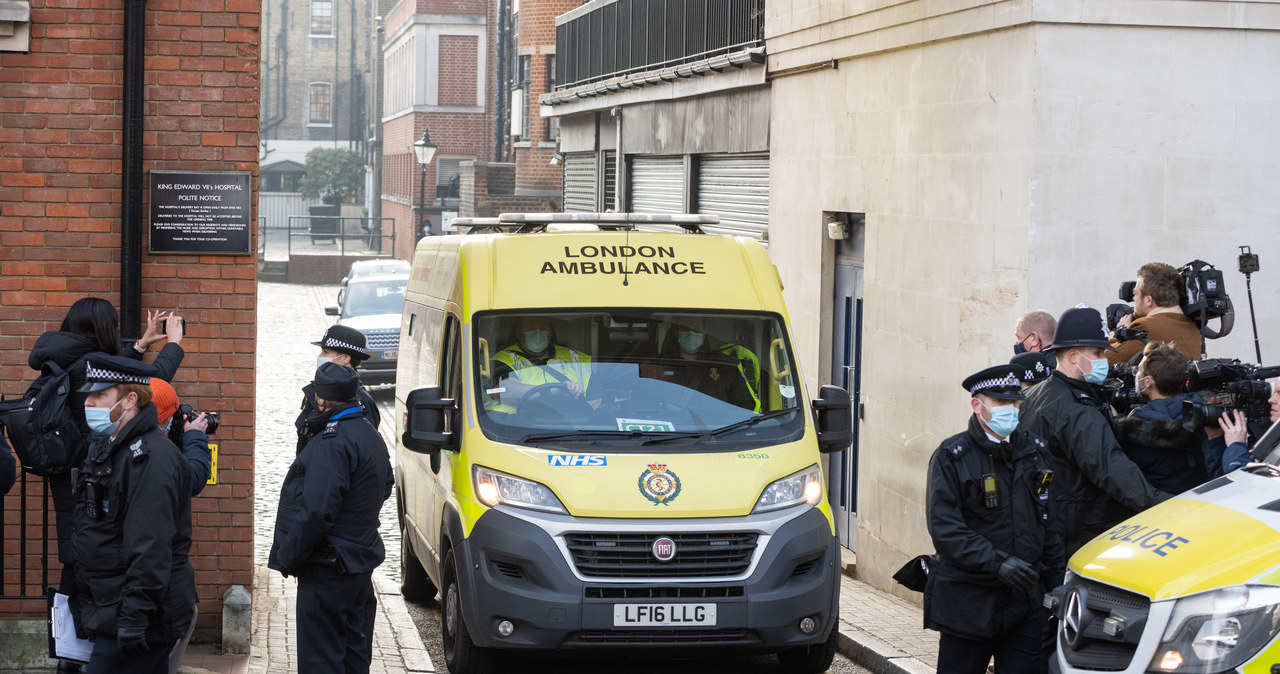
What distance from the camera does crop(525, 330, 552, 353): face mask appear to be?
8.47 metres

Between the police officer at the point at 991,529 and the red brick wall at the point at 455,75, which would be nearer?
the police officer at the point at 991,529

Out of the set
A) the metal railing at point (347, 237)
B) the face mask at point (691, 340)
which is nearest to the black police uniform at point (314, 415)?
the face mask at point (691, 340)

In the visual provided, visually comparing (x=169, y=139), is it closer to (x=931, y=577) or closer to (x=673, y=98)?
(x=931, y=577)

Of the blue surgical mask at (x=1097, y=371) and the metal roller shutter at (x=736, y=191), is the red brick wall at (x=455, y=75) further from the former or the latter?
the blue surgical mask at (x=1097, y=371)

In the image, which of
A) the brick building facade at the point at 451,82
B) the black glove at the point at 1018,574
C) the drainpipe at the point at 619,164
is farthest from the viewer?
the brick building facade at the point at 451,82

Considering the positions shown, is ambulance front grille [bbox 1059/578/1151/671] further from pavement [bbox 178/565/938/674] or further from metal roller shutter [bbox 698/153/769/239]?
metal roller shutter [bbox 698/153/769/239]

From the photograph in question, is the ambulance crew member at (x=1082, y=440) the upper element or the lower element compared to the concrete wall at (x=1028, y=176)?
lower

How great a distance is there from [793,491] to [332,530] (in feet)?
8.06

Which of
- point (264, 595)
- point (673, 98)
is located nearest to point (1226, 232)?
point (264, 595)

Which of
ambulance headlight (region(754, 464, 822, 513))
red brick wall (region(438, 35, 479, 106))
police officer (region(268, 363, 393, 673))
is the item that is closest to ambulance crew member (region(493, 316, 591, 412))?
ambulance headlight (region(754, 464, 822, 513))

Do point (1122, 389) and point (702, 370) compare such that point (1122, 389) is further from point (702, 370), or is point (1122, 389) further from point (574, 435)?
point (574, 435)

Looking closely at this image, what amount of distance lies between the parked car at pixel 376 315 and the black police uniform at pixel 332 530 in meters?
14.3

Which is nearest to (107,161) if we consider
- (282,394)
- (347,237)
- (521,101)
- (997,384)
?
(997,384)

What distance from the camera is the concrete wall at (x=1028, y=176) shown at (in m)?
8.95
